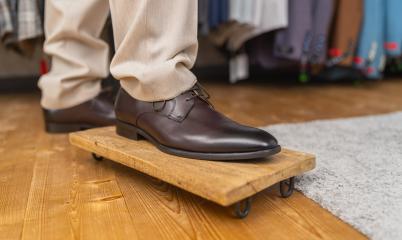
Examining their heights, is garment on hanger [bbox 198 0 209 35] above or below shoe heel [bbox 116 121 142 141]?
above

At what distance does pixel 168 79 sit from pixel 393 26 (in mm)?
1188

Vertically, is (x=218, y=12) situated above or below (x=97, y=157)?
above

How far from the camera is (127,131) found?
2.24ft

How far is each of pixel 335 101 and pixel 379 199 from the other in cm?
83

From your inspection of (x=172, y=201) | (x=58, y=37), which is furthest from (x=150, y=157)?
(x=58, y=37)

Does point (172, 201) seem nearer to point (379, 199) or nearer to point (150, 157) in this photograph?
point (150, 157)

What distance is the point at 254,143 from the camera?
0.52 metres

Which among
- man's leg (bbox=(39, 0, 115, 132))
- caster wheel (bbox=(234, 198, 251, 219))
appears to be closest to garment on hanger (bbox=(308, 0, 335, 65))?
man's leg (bbox=(39, 0, 115, 132))

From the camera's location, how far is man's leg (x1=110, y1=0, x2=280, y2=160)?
22.2 inches

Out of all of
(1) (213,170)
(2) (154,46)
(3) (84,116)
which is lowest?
(3) (84,116)

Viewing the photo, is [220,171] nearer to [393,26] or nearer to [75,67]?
[75,67]

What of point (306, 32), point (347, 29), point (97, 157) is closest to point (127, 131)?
point (97, 157)

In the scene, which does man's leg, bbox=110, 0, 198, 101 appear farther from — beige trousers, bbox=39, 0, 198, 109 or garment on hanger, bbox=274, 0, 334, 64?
garment on hanger, bbox=274, 0, 334, 64

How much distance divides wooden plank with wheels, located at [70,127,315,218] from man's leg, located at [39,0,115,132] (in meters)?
0.30
